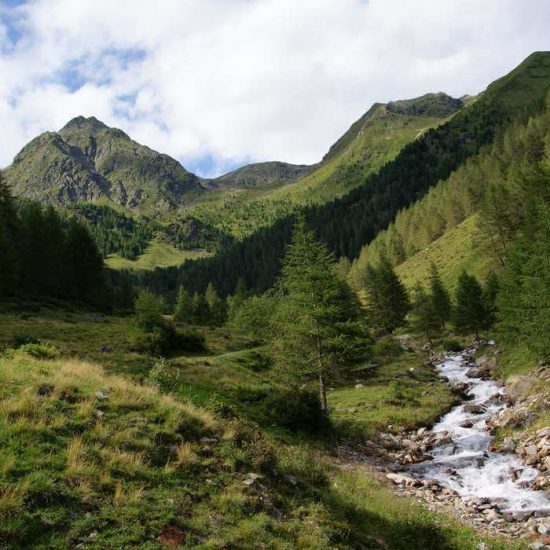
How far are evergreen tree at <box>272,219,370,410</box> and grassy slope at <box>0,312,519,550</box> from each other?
534 inches

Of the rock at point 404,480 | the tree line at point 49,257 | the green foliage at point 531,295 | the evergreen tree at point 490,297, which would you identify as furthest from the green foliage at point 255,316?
the rock at point 404,480

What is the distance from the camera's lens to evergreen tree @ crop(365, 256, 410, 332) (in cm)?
7906

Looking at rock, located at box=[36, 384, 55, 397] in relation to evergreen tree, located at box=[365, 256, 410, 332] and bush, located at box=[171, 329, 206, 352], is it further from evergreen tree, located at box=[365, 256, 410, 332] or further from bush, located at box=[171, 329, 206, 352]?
evergreen tree, located at box=[365, 256, 410, 332]

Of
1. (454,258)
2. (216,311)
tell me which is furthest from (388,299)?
(216,311)

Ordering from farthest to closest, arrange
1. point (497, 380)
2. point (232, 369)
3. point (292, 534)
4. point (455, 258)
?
point (455, 258)
point (497, 380)
point (232, 369)
point (292, 534)

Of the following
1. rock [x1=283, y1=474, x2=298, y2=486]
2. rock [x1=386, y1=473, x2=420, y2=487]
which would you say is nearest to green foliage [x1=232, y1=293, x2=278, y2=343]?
rock [x1=386, y1=473, x2=420, y2=487]

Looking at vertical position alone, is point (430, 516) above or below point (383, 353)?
above

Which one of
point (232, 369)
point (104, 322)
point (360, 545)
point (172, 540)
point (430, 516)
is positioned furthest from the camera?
point (104, 322)

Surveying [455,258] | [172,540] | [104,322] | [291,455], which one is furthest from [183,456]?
[455,258]

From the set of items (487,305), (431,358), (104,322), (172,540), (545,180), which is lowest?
(431,358)

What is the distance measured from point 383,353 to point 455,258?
50.9m

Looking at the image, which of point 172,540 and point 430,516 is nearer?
point 172,540

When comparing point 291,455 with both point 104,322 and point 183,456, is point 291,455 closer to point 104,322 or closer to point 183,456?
point 183,456

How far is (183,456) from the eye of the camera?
431 inches
